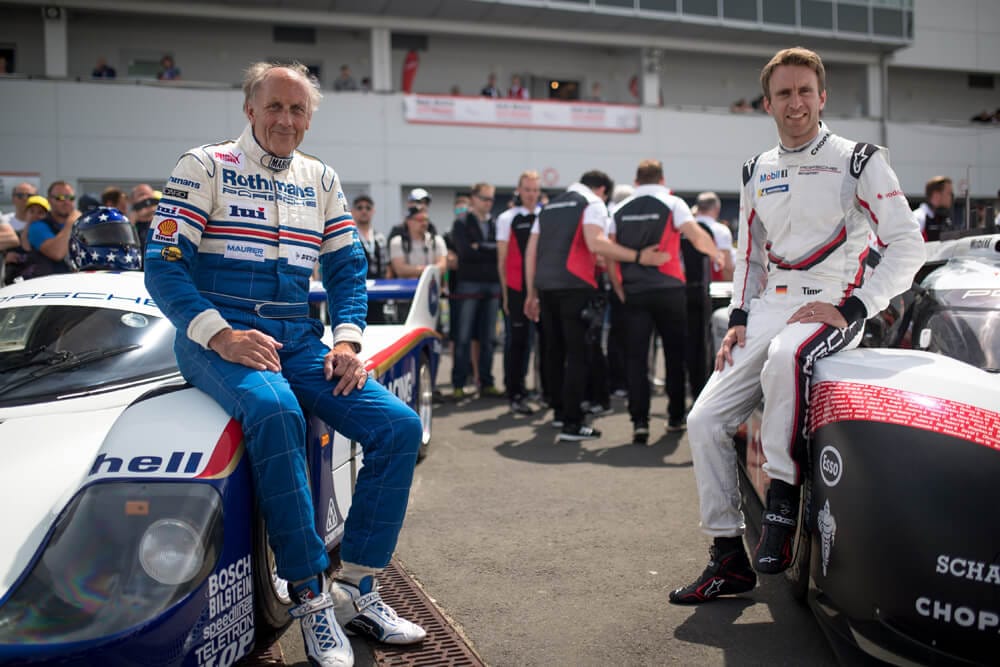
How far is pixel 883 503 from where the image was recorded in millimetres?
2188

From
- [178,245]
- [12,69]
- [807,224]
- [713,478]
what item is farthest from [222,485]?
[12,69]

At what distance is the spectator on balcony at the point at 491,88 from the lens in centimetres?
2183

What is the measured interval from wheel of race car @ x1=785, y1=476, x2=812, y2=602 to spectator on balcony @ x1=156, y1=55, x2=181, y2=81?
19.1 m

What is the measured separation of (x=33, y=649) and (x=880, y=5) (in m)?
28.1

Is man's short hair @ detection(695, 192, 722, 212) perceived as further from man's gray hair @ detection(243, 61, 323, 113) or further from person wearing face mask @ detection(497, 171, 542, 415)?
man's gray hair @ detection(243, 61, 323, 113)

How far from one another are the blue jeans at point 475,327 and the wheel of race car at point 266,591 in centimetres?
512

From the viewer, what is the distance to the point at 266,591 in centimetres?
259

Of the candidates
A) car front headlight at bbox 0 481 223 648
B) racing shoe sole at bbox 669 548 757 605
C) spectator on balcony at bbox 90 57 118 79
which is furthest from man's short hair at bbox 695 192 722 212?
spectator on balcony at bbox 90 57 118 79

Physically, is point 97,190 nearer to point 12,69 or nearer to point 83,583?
point 12,69

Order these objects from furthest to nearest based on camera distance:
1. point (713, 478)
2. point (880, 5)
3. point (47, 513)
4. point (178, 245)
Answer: point (880, 5), point (713, 478), point (178, 245), point (47, 513)

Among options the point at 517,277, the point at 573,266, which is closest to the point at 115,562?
the point at 573,266

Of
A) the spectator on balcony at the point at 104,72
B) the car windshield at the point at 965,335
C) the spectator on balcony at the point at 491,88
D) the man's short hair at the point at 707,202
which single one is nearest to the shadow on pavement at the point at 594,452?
the car windshield at the point at 965,335

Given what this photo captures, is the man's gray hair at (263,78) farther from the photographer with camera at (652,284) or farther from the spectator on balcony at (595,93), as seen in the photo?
Result: the spectator on balcony at (595,93)

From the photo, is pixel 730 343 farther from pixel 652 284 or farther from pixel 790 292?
pixel 652 284
